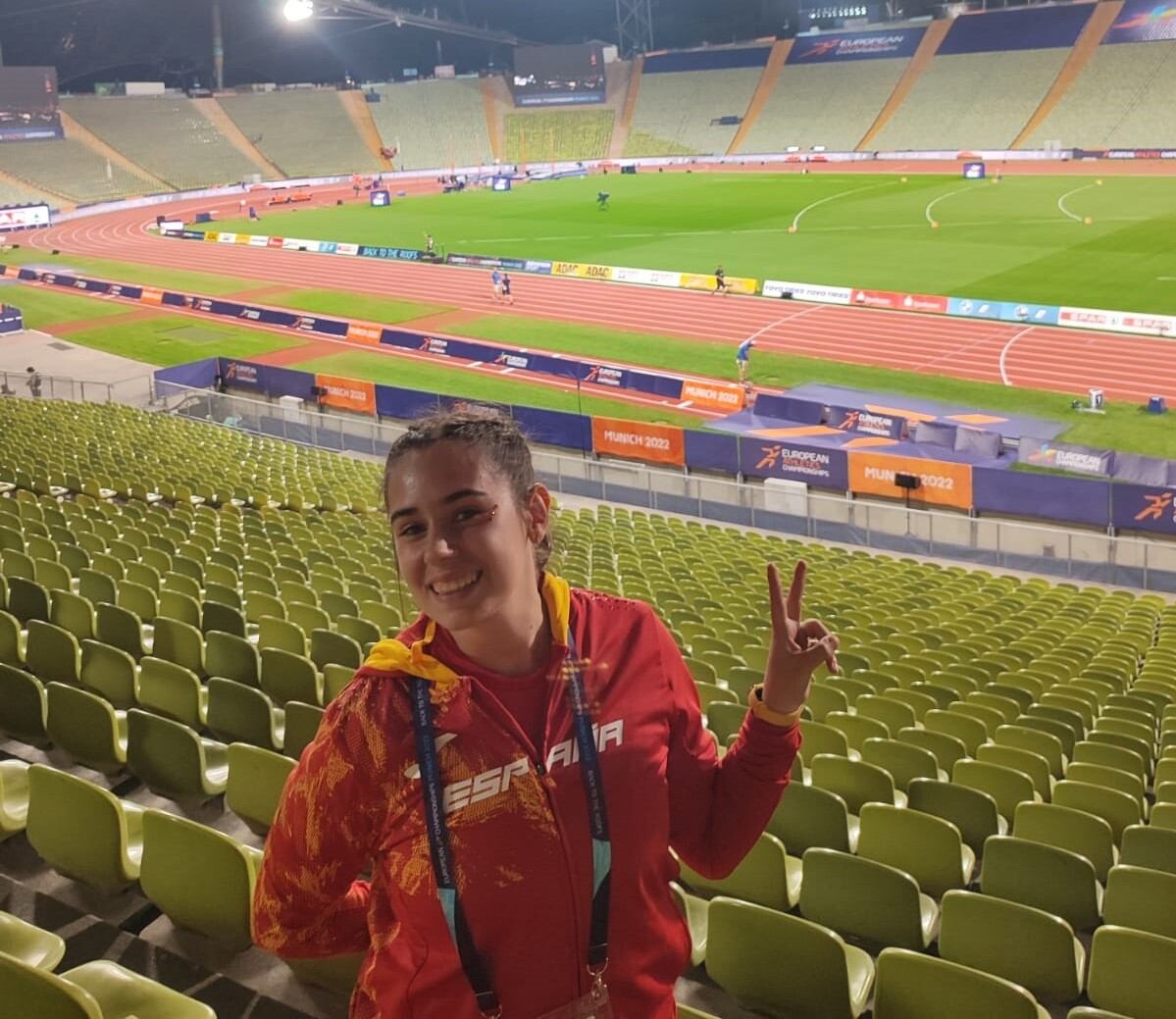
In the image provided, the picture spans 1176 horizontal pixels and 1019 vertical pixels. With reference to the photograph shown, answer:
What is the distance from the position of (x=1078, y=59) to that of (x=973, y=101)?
667 cm

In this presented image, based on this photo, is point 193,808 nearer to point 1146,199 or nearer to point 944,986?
point 944,986

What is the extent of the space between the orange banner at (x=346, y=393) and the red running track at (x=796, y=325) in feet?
33.1

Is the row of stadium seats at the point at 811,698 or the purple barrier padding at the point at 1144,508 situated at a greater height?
the row of stadium seats at the point at 811,698

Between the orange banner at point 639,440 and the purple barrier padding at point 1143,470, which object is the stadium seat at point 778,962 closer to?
the purple barrier padding at point 1143,470

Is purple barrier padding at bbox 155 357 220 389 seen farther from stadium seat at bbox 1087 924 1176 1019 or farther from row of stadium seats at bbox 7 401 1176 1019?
stadium seat at bbox 1087 924 1176 1019

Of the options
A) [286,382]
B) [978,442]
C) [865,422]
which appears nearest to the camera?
[978,442]

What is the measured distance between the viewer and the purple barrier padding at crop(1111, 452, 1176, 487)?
20.0 metres

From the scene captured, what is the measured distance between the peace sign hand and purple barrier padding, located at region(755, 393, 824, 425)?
2411 cm

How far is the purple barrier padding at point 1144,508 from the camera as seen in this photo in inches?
744

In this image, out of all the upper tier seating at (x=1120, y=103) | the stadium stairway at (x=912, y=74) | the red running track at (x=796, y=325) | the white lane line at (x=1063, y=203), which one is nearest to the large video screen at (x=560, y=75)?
the stadium stairway at (x=912, y=74)

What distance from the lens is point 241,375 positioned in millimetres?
31641

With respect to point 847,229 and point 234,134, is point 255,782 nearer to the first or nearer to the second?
point 847,229

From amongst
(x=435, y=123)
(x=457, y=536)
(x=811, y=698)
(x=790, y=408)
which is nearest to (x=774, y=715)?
(x=457, y=536)

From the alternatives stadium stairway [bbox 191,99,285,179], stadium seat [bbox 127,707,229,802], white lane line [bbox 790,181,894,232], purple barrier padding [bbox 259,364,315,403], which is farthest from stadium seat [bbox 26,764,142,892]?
Answer: stadium stairway [bbox 191,99,285,179]
